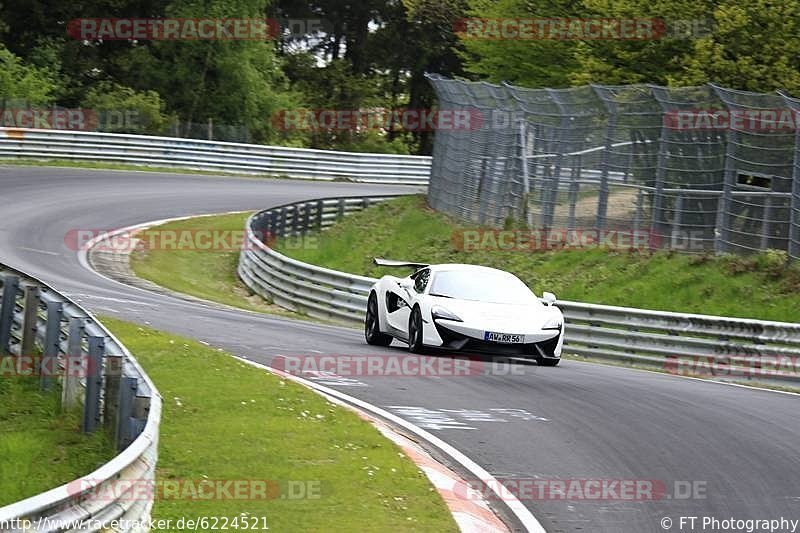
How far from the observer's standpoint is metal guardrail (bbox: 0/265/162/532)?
576cm

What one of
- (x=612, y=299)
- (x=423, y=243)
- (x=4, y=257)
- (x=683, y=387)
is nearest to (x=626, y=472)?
(x=683, y=387)

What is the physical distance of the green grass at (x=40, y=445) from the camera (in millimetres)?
10016

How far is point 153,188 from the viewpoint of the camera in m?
41.6

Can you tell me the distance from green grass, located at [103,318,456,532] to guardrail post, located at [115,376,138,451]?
0.43 meters

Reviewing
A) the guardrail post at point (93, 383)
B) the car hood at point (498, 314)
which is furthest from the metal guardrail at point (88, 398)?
the car hood at point (498, 314)

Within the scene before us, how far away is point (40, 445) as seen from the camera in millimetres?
11008

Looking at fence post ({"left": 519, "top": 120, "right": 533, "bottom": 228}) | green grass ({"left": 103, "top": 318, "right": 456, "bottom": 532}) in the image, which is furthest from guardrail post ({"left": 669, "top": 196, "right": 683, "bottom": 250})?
green grass ({"left": 103, "top": 318, "right": 456, "bottom": 532})

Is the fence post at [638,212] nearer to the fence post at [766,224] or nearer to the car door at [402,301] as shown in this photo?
the fence post at [766,224]

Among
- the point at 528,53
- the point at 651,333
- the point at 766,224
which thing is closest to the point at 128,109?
the point at 528,53

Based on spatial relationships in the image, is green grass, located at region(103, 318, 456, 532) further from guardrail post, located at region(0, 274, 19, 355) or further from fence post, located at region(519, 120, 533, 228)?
fence post, located at region(519, 120, 533, 228)

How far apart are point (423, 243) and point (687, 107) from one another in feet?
34.1

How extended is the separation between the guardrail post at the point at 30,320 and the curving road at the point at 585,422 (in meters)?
3.27

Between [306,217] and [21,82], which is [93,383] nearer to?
[306,217]

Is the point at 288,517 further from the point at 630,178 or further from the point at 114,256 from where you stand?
the point at 114,256
